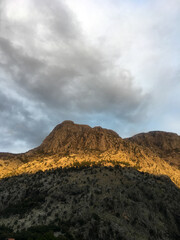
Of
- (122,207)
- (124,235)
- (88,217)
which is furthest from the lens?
(122,207)

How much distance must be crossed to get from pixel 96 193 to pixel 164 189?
32782mm

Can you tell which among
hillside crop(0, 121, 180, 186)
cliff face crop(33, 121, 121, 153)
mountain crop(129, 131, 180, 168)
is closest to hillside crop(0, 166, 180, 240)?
hillside crop(0, 121, 180, 186)

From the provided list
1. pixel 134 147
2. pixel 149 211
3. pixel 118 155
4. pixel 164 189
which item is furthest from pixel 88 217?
pixel 134 147

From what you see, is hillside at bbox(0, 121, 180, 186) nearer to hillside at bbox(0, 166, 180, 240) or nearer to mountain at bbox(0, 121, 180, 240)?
mountain at bbox(0, 121, 180, 240)

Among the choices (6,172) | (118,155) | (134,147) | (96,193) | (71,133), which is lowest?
(96,193)

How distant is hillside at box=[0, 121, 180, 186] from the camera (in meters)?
94.0

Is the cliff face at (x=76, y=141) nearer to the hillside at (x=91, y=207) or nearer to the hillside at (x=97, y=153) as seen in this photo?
the hillside at (x=97, y=153)

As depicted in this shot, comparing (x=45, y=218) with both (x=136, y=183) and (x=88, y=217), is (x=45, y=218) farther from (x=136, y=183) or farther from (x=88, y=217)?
(x=136, y=183)

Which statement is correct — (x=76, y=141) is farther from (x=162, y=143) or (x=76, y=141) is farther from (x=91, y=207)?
(x=91, y=207)

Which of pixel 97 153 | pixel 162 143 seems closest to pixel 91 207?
pixel 97 153

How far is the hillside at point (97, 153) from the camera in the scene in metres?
94.0

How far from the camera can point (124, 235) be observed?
38031mm

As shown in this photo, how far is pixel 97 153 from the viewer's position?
4707 inches

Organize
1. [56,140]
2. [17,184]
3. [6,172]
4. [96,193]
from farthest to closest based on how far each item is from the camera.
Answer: [56,140]
[6,172]
[17,184]
[96,193]
